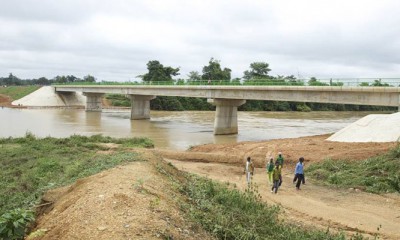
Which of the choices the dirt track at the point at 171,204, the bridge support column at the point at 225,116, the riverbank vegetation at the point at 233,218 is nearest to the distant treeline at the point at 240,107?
the bridge support column at the point at 225,116

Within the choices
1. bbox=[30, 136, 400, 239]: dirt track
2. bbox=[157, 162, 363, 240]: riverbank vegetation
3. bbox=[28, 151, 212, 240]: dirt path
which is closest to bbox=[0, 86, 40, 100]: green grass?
bbox=[30, 136, 400, 239]: dirt track

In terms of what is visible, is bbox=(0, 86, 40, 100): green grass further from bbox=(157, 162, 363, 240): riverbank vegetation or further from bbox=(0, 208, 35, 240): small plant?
bbox=(0, 208, 35, 240): small plant

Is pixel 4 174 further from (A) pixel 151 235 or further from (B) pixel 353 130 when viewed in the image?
(B) pixel 353 130

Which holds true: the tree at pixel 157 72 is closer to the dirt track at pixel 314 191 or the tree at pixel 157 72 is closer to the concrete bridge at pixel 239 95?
the concrete bridge at pixel 239 95

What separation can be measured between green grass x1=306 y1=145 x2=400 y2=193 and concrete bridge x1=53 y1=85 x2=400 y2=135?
11499 mm

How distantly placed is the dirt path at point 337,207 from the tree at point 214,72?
81.7 meters

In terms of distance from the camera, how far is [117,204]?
26.5ft

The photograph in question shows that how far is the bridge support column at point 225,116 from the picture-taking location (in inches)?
1725

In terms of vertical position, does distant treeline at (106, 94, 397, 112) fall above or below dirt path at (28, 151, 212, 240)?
above

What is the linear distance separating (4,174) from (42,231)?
36.0 ft

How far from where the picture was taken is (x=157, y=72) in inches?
3686

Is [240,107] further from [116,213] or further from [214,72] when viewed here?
[116,213]

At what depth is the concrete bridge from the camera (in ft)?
101

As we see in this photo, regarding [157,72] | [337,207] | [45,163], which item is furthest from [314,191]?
[157,72]
